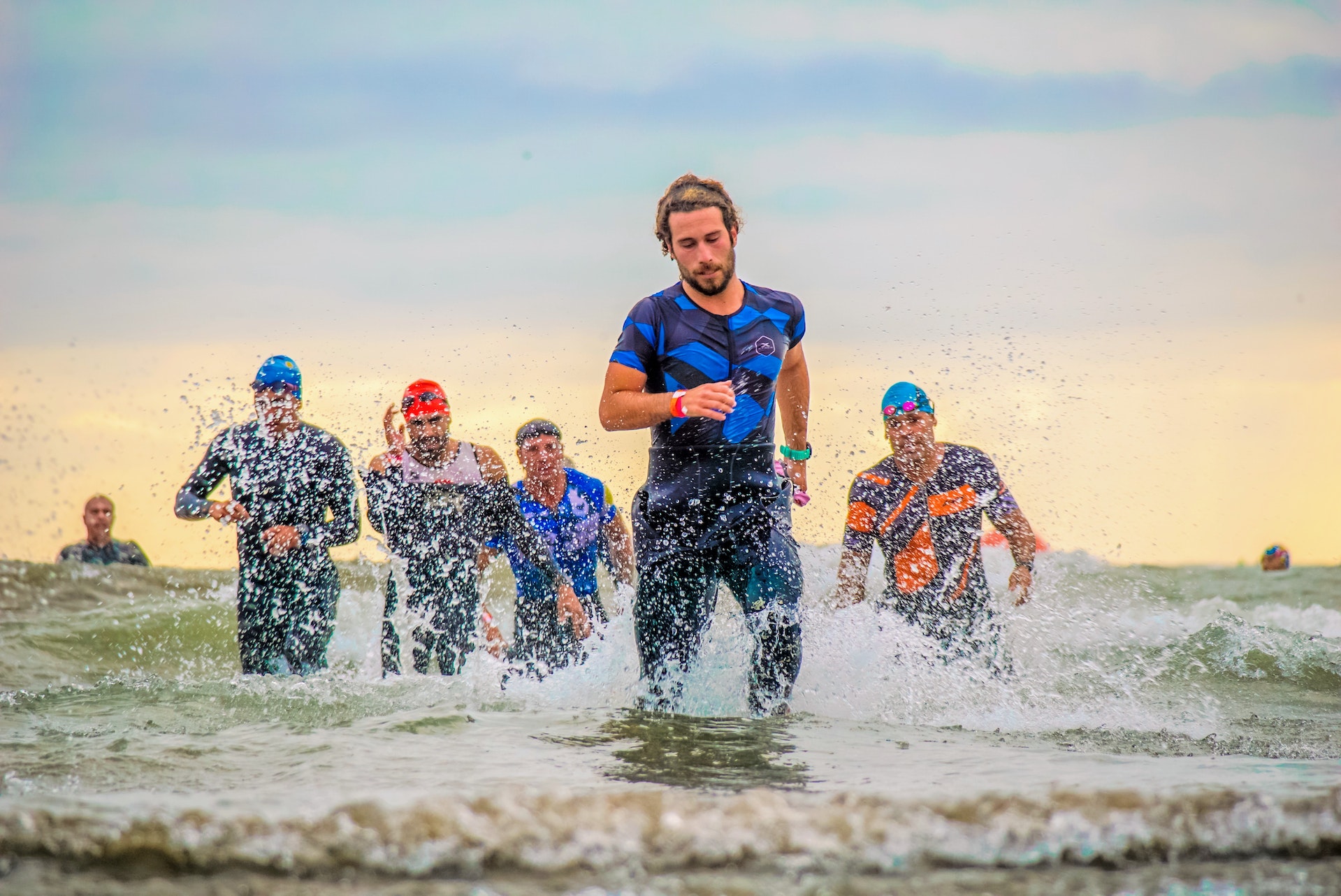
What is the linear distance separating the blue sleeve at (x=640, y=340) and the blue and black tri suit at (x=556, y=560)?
9.10 feet

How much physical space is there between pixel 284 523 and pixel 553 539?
Result: 5.38 feet

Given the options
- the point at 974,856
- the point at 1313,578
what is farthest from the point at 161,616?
the point at 1313,578

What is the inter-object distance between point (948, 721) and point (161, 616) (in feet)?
35.5

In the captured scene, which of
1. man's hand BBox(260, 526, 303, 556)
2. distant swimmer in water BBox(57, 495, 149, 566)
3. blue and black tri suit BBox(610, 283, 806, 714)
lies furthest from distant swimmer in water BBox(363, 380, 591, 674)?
distant swimmer in water BBox(57, 495, 149, 566)

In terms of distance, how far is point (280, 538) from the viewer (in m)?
5.46

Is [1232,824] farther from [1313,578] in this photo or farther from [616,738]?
[1313,578]

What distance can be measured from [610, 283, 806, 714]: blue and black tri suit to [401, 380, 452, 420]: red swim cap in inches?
108

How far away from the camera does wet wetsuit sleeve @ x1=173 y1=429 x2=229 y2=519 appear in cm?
538

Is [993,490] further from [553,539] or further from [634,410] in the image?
[553,539]

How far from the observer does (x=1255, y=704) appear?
6.18 meters

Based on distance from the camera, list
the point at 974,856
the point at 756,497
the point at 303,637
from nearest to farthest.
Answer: the point at 974,856, the point at 756,497, the point at 303,637

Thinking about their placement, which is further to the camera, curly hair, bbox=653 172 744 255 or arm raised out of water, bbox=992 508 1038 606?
arm raised out of water, bbox=992 508 1038 606

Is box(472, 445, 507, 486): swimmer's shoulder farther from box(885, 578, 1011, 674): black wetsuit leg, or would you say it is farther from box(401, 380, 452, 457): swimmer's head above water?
box(885, 578, 1011, 674): black wetsuit leg

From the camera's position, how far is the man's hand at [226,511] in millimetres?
5391
